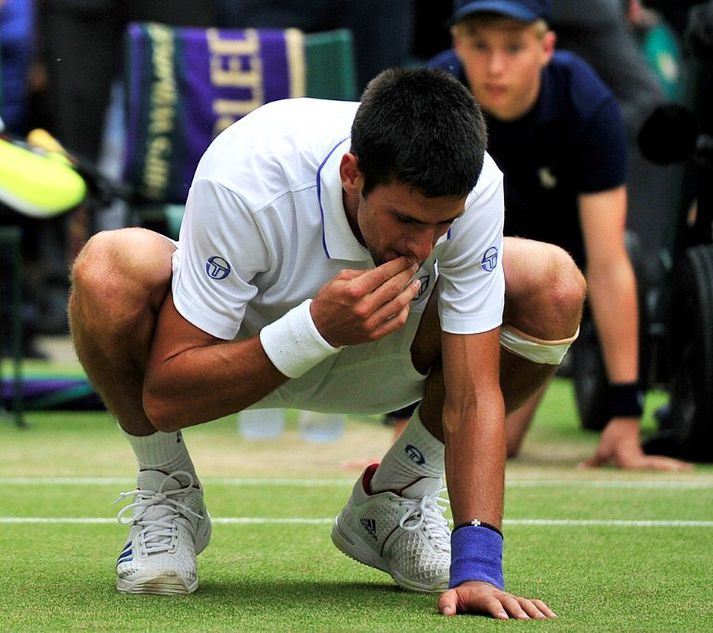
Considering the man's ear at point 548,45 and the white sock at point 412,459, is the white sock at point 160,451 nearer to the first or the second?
the white sock at point 412,459

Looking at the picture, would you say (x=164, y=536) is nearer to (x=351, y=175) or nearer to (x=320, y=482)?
(x=351, y=175)

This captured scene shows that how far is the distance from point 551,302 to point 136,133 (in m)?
3.36

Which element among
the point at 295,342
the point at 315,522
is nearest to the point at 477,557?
the point at 295,342

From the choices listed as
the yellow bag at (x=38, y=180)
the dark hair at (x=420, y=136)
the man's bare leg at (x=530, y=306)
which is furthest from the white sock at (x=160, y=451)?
the yellow bag at (x=38, y=180)

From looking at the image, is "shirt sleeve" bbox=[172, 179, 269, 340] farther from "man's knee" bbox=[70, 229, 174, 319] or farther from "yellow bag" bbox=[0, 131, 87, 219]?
"yellow bag" bbox=[0, 131, 87, 219]

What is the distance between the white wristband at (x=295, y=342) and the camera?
2.53 metres

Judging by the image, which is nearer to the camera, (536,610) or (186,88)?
(536,610)

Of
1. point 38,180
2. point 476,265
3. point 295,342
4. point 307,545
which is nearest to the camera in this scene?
point 295,342

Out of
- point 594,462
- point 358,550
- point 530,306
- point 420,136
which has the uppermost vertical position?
point 420,136

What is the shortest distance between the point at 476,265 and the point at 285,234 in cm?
32

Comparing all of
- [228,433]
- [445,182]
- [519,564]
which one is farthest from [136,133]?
[445,182]

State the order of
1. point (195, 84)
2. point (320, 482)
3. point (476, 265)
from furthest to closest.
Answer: point (195, 84), point (320, 482), point (476, 265)

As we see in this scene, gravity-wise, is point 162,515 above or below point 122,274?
below

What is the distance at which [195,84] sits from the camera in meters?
5.95
